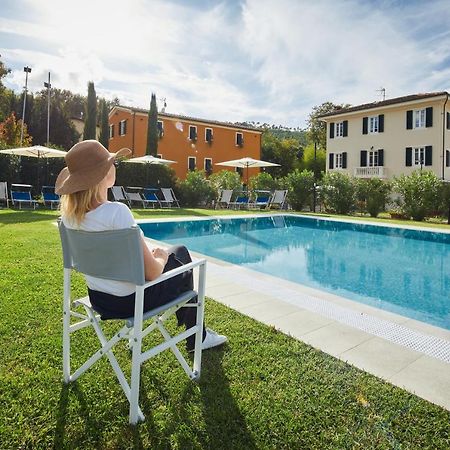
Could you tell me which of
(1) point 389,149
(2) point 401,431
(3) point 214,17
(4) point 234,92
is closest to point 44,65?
(4) point 234,92

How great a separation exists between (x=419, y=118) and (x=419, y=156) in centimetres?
240

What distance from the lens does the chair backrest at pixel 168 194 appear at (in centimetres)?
1678

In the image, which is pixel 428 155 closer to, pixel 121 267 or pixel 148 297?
pixel 148 297

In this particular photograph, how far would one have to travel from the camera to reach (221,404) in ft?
6.49

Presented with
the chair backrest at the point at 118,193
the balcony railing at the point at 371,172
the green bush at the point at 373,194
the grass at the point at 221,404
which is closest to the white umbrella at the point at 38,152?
the chair backrest at the point at 118,193

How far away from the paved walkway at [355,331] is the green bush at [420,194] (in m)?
11.8

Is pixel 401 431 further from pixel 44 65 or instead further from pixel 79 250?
pixel 44 65

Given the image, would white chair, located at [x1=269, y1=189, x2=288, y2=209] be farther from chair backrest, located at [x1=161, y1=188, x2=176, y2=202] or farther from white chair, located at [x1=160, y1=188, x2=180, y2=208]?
chair backrest, located at [x1=161, y1=188, x2=176, y2=202]

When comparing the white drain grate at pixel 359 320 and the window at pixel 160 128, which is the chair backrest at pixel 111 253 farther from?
the window at pixel 160 128

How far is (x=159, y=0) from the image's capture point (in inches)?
275

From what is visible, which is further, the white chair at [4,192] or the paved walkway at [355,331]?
the white chair at [4,192]

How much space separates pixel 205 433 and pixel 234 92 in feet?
60.9

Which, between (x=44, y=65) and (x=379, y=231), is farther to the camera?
(x=44, y=65)

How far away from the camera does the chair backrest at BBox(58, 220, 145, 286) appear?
1.69 m
